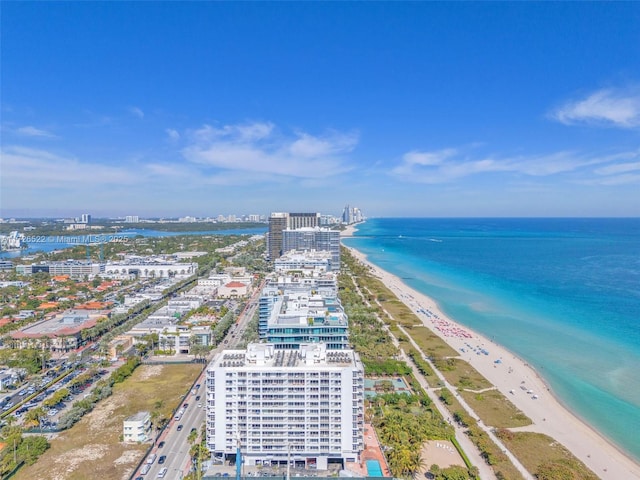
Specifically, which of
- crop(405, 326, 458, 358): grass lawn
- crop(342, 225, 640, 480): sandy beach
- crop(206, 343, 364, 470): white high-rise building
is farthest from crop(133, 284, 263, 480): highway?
crop(405, 326, 458, 358): grass lawn

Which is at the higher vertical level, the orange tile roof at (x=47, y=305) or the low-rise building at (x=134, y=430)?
the orange tile roof at (x=47, y=305)

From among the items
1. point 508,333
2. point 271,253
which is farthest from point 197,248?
point 508,333

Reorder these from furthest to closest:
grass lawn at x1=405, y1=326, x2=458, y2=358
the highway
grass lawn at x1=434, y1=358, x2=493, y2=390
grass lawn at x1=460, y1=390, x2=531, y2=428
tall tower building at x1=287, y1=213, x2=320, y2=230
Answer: tall tower building at x1=287, y1=213, x2=320, y2=230 < grass lawn at x1=405, y1=326, x2=458, y2=358 < grass lawn at x1=434, y1=358, x2=493, y2=390 < grass lawn at x1=460, y1=390, x2=531, y2=428 < the highway

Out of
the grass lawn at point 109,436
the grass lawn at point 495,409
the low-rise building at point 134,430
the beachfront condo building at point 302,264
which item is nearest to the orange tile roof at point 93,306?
the beachfront condo building at point 302,264

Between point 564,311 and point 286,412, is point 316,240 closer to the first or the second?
point 564,311

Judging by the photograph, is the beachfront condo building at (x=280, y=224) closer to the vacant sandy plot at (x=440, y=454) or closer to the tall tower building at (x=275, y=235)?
the tall tower building at (x=275, y=235)

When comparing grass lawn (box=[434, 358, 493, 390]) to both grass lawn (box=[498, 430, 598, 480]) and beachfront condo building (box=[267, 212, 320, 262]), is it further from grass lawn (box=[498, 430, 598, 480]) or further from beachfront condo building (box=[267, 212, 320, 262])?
beachfront condo building (box=[267, 212, 320, 262])
